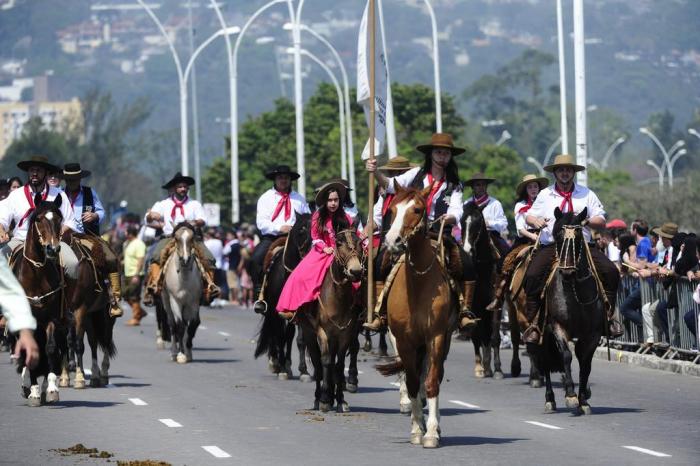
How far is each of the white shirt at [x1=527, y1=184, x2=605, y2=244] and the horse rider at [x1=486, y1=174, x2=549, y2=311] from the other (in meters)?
0.73

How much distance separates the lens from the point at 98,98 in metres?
182

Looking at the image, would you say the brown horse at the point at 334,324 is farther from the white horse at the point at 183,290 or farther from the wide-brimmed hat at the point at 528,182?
the white horse at the point at 183,290

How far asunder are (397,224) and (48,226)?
4.79 metres

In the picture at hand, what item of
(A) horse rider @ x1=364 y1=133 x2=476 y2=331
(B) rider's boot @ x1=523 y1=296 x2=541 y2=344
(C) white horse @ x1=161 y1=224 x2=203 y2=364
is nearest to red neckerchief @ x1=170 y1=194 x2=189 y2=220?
(C) white horse @ x1=161 y1=224 x2=203 y2=364

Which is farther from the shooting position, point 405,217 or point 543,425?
point 543,425

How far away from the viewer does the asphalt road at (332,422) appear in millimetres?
14992

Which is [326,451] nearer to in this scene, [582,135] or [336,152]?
[582,135]

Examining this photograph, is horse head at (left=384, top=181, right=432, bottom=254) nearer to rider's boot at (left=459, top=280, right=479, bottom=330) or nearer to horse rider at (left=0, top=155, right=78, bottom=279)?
rider's boot at (left=459, top=280, right=479, bottom=330)

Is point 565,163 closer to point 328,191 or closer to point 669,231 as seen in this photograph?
point 328,191

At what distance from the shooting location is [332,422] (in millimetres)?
17656

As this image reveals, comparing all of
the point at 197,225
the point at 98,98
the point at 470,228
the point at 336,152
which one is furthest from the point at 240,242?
the point at 98,98

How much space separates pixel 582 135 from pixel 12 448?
19.6 m

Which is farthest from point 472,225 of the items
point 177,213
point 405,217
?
point 405,217

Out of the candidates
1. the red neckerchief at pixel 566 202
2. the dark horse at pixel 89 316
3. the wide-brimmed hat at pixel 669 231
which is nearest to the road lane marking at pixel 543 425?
the red neckerchief at pixel 566 202
